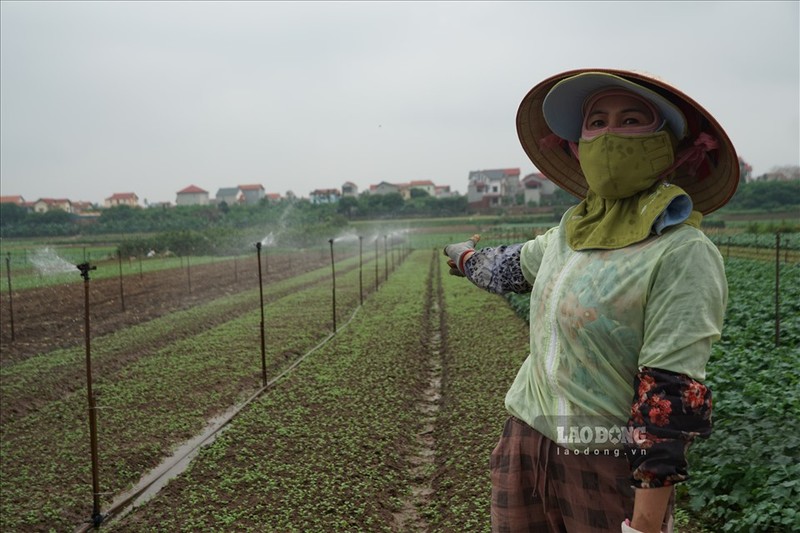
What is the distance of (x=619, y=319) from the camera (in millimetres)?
1492

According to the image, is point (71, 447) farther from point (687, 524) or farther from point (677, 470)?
point (677, 470)

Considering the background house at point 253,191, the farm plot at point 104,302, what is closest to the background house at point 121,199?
the background house at point 253,191

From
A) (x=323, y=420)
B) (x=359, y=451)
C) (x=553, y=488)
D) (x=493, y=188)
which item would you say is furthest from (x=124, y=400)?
(x=493, y=188)

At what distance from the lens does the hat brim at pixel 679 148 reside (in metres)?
1.58

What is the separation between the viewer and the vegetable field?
4.58 m

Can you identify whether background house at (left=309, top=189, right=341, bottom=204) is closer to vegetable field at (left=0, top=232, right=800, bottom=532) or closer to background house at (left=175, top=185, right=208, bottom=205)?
background house at (left=175, top=185, right=208, bottom=205)

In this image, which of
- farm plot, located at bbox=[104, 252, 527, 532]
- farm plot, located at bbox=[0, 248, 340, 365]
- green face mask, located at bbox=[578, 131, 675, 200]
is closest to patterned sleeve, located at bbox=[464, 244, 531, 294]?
green face mask, located at bbox=[578, 131, 675, 200]

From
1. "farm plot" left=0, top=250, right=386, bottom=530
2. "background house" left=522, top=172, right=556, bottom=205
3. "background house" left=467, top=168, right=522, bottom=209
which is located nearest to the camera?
"farm plot" left=0, top=250, right=386, bottom=530

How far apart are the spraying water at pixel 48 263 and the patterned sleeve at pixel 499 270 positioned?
27.4 m

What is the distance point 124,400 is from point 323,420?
124 inches

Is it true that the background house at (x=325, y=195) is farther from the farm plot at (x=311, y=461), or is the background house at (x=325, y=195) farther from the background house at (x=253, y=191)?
the farm plot at (x=311, y=461)

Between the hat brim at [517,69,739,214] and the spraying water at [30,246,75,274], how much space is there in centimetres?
2750

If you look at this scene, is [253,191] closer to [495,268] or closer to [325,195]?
[325,195]

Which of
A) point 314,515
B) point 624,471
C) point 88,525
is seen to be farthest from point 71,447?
point 624,471
